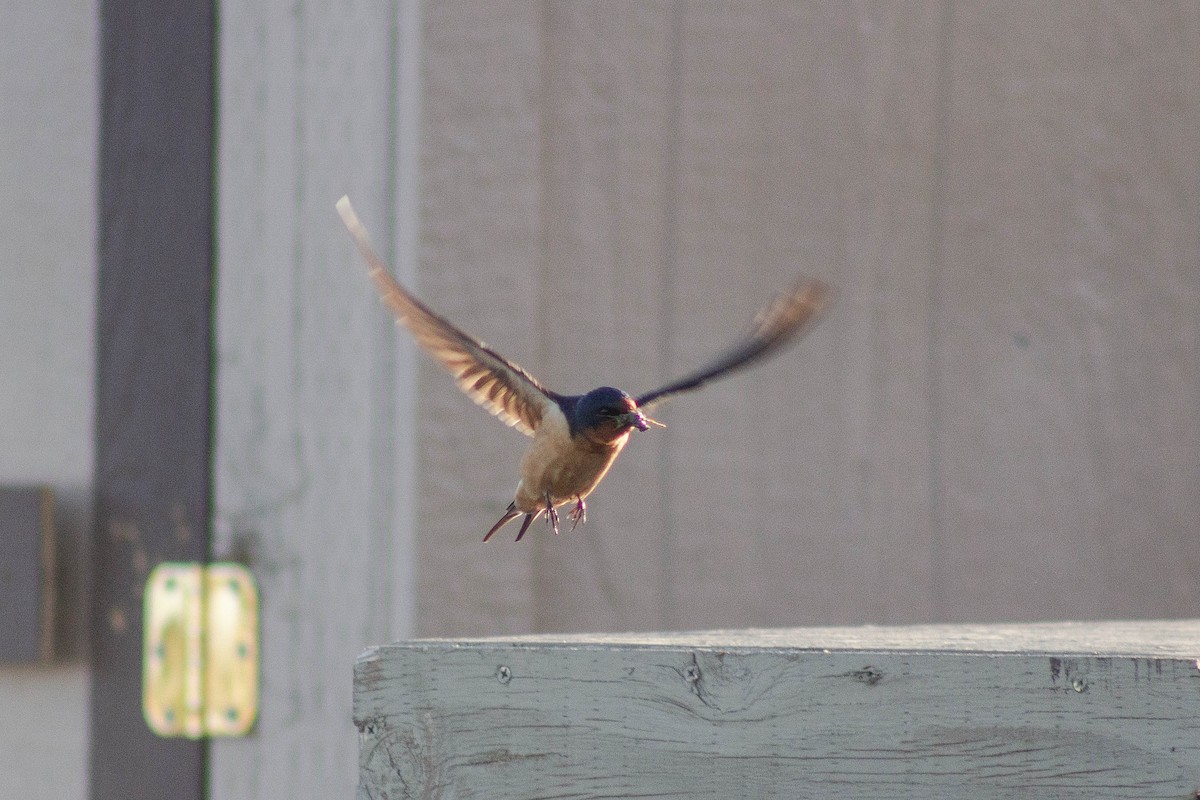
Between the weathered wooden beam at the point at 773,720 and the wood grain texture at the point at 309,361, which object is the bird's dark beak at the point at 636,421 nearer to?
the weathered wooden beam at the point at 773,720

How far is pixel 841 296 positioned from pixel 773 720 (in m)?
1.83

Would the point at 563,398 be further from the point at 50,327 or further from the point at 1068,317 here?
the point at 1068,317

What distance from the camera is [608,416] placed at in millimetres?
2062

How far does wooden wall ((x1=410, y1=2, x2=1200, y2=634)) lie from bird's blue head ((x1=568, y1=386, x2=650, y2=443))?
0.88m

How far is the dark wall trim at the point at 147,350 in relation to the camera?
3039 mm

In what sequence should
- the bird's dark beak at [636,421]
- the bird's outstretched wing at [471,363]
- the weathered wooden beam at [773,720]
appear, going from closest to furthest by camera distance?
the weathered wooden beam at [773,720] < the bird's dark beak at [636,421] < the bird's outstretched wing at [471,363]

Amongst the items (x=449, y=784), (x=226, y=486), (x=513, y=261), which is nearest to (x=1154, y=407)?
(x=513, y=261)

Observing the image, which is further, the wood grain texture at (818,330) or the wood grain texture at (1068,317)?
the wood grain texture at (1068,317)

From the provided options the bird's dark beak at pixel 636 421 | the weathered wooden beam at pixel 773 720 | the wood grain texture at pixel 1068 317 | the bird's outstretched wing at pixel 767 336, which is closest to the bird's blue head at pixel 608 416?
the bird's dark beak at pixel 636 421

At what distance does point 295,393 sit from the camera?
3.05 m

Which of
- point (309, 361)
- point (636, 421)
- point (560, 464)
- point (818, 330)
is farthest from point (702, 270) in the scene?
point (636, 421)

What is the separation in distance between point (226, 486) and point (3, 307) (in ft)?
2.06

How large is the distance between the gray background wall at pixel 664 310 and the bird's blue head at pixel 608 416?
2.85 feet

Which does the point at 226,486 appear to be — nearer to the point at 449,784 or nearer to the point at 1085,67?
the point at 449,784
